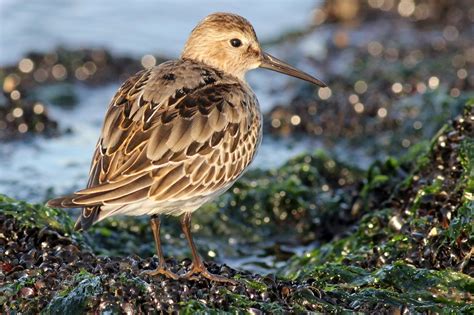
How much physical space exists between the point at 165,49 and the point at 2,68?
8.32 feet

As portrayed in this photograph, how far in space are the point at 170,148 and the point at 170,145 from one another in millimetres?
18

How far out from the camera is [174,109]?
547 centimetres

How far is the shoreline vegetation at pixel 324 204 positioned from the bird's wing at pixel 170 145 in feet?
1.58

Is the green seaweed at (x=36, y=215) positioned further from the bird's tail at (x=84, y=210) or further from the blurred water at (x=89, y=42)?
the blurred water at (x=89, y=42)

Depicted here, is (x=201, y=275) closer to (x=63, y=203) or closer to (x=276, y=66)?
(x=63, y=203)

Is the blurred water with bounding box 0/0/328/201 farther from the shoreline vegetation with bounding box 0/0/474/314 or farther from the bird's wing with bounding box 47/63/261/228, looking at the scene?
the bird's wing with bounding box 47/63/261/228

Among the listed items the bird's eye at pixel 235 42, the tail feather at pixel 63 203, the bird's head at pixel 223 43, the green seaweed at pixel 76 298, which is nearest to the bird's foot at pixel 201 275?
the green seaweed at pixel 76 298

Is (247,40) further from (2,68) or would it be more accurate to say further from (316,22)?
(316,22)

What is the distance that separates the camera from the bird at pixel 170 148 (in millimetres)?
5113

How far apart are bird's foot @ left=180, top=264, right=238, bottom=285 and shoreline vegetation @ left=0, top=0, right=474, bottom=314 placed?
0.18ft

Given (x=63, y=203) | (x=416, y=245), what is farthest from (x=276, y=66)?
(x=63, y=203)

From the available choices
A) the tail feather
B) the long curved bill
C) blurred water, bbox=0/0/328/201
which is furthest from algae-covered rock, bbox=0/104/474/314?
blurred water, bbox=0/0/328/201

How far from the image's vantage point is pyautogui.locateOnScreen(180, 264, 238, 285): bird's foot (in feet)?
17.0

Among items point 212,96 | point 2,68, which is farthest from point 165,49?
point 212,96
